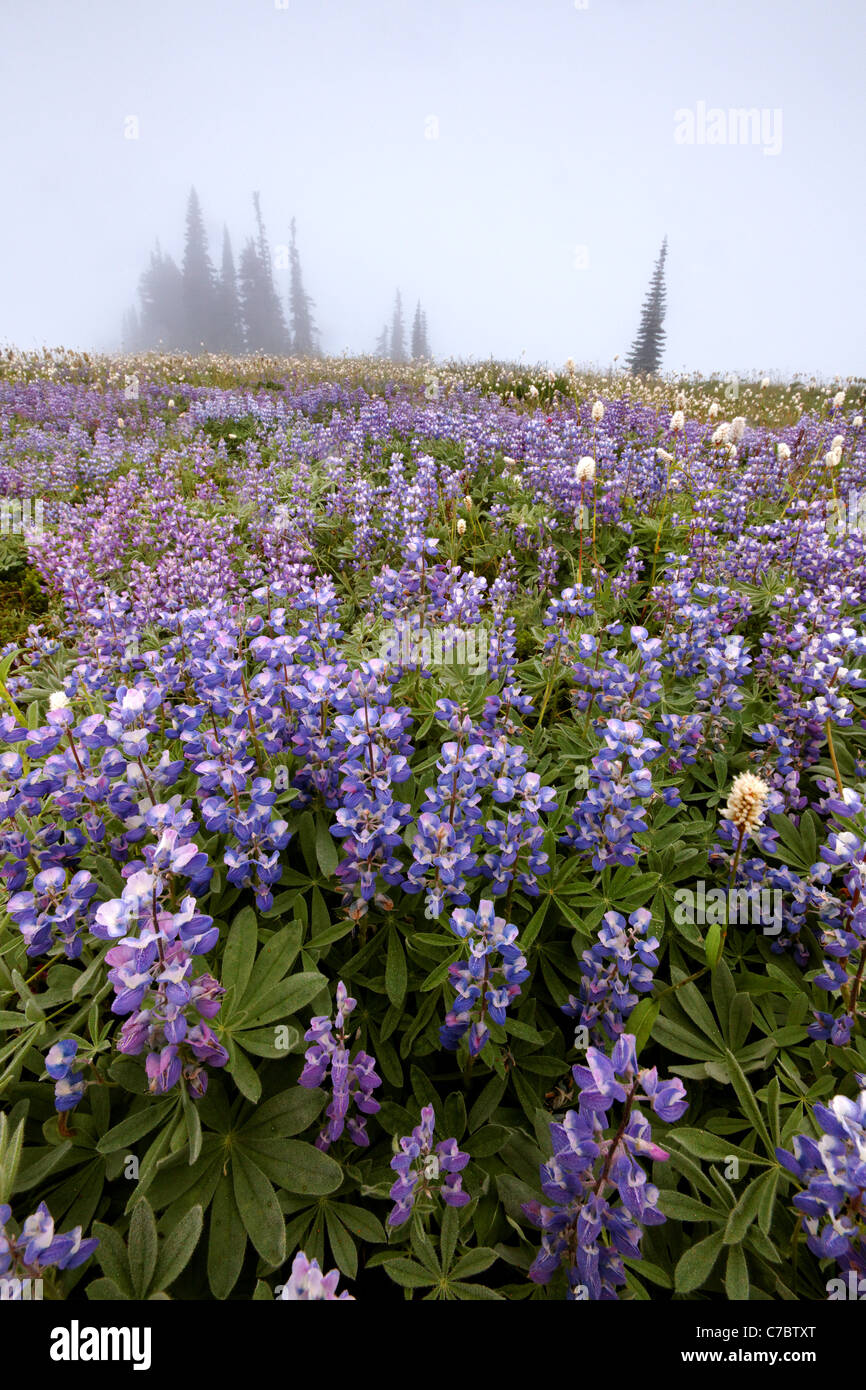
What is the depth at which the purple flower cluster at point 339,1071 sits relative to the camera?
52.6 inches

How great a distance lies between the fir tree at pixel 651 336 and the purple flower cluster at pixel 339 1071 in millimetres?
39613

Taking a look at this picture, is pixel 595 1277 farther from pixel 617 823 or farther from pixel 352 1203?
pixel 617 823

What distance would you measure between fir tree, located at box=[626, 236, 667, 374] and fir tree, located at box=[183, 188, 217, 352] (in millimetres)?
55873

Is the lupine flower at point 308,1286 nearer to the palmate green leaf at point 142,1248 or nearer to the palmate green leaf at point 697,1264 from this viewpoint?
the palmate green leaf at point 142,1248

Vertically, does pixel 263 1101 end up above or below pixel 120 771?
below

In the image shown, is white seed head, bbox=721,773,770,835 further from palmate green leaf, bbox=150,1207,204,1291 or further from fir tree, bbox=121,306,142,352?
fir tree, bbox=121,306,142,352

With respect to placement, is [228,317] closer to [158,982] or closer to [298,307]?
[298,307]

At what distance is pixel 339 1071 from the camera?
4.45ft

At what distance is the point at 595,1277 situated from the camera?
1125 mm

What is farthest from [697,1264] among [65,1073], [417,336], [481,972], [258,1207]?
[417,336]

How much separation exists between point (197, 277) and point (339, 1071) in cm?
9142

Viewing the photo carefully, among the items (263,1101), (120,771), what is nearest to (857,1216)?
(263,1101)

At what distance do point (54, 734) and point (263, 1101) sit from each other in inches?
46.2

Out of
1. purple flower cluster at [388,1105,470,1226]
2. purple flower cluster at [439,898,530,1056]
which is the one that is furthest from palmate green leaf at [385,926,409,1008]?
purple flower cluster at [388,1105,470,1226]
